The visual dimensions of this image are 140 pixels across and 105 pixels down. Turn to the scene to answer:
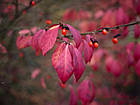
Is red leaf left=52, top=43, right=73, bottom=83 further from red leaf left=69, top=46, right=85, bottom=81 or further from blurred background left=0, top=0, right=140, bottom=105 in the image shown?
blurred background left=0, top=0, right=140, bottom=105

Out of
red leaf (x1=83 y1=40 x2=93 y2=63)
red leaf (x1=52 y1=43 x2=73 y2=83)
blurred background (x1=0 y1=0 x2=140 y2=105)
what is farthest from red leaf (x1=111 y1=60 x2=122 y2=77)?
red leaf (x1=52 y1=43 x2=73 y2=83)

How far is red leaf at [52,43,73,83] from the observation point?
598mm

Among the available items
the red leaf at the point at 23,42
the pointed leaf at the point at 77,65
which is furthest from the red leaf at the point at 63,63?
the red leaf at the point at 23,42

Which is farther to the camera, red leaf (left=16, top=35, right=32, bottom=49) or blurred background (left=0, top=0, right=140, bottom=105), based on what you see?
blurred background (left=0, top=0, right=140, bottom=105)

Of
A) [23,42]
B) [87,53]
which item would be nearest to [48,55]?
[23,42]

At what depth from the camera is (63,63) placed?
62 cm

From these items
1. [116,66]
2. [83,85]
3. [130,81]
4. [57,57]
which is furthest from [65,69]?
[130,81]

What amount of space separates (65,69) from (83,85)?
755mm

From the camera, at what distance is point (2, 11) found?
90.6 inches

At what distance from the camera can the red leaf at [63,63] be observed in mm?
598

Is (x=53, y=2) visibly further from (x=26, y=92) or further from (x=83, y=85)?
(x=26, y=92)

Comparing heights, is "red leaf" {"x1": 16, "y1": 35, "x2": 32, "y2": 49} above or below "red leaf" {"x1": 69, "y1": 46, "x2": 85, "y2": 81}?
above

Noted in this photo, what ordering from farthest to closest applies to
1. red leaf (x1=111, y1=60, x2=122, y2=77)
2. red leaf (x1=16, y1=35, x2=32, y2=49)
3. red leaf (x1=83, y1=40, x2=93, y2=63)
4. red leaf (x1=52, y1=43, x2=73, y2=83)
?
1. red leaf (x1=111, y1=60, x2=122, y2=77)
2. red leaf (x1=16, y1=35, x2=32, y2=49)
3. red leaf (x1=83, y1=40, x2=93, y2=63)
4. red leaf (x1=52, y1=43, x2=73, y2=83)

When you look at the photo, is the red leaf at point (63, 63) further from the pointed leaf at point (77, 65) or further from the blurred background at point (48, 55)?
the blurred background at point (48, 55)
